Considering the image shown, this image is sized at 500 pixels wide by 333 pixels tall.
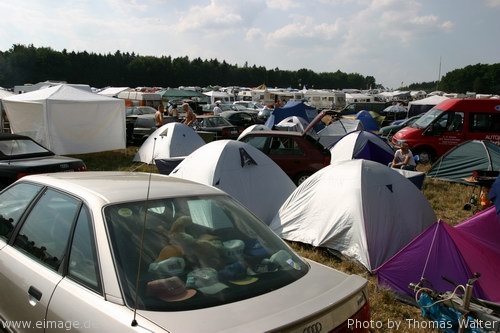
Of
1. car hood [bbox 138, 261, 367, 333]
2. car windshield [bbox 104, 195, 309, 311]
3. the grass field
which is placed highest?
car windshield [bbox 104, 195, 309, 311]

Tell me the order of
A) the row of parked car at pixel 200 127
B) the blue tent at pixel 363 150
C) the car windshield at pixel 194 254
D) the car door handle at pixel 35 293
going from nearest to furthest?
1. the car windshield at pixel 194 254
2. the car door handle at pixel 35 293
3. the blue tent at pixel 363 150
4. the row of parked car at pixel 200 127

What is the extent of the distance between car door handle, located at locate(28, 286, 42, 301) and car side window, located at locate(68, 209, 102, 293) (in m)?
0.25

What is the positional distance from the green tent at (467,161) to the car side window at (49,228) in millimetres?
9519

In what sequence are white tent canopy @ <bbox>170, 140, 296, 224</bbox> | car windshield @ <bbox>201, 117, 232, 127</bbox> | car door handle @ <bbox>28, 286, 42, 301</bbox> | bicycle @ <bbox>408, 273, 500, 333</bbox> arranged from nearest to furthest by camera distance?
car door handle @ <bbox>28, 286, 42, 301</bbox>, bicycle @ <bbox>408, 273, 500, 333</bbox>, white tent canopy @ <bbox>170, 140, 296, 224</bbox>, car windshield @ <bbox>201, 117, 232, 127</bbox>

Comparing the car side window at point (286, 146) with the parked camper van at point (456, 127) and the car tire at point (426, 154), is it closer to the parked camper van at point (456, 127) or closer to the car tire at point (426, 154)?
the parked camper van at point (456, 127)

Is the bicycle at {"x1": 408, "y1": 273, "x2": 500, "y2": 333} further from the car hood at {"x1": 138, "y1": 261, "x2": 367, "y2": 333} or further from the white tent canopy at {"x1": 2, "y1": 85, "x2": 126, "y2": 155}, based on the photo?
the white tent canopy at {"x1": 2, "y1": 85, "x2": 126, "y2": 155}

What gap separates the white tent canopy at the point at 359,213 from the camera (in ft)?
18.2

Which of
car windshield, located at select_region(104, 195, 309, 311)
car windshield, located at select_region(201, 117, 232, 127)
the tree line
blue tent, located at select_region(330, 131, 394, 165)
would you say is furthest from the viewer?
the tree line

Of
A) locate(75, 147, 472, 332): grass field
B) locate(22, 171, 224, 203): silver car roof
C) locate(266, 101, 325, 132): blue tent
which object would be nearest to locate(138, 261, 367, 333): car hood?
locate(22, 171, 224, 203): silver car roof

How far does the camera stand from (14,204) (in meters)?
3.40

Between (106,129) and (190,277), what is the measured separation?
535 inches

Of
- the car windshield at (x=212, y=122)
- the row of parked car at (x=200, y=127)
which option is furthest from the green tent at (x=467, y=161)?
the car windshield at (x=212, y=122)

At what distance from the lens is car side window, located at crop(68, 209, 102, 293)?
2302mm

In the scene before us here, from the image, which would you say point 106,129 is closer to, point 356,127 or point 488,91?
point 356,127
